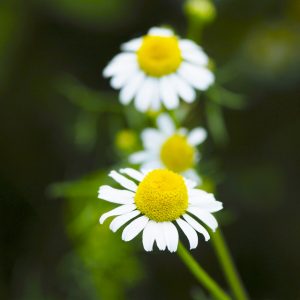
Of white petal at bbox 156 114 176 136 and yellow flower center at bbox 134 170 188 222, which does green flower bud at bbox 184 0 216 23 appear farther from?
yellow flower center at bbox 134 170 188 222

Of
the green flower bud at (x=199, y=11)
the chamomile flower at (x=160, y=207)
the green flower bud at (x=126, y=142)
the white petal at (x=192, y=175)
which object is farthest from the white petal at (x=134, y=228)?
the green flower bud at (x=199, y=11)

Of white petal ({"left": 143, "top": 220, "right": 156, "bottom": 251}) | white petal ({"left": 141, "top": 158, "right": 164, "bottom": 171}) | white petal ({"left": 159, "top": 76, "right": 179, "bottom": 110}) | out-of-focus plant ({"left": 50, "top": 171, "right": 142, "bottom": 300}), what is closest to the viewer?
white petal ({"left": 143, "top": 220, "right": 156, "bottom": 251})

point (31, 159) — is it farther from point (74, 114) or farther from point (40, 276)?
point (40, 276)

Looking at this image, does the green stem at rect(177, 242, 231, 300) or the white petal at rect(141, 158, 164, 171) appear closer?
the green stem at rect(177, 242, 231, 300)

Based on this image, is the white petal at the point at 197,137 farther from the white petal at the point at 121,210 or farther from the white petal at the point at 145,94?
the white petal at the point at 121,210

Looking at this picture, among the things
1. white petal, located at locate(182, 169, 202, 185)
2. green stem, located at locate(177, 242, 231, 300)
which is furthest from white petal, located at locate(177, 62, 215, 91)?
green stem, located at locate(177, 242, 231, 300)

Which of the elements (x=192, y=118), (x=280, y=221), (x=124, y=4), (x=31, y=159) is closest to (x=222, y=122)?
(x=192, y=118)

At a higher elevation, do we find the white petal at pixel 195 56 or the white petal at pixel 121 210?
the white petal at pixel 195 56
